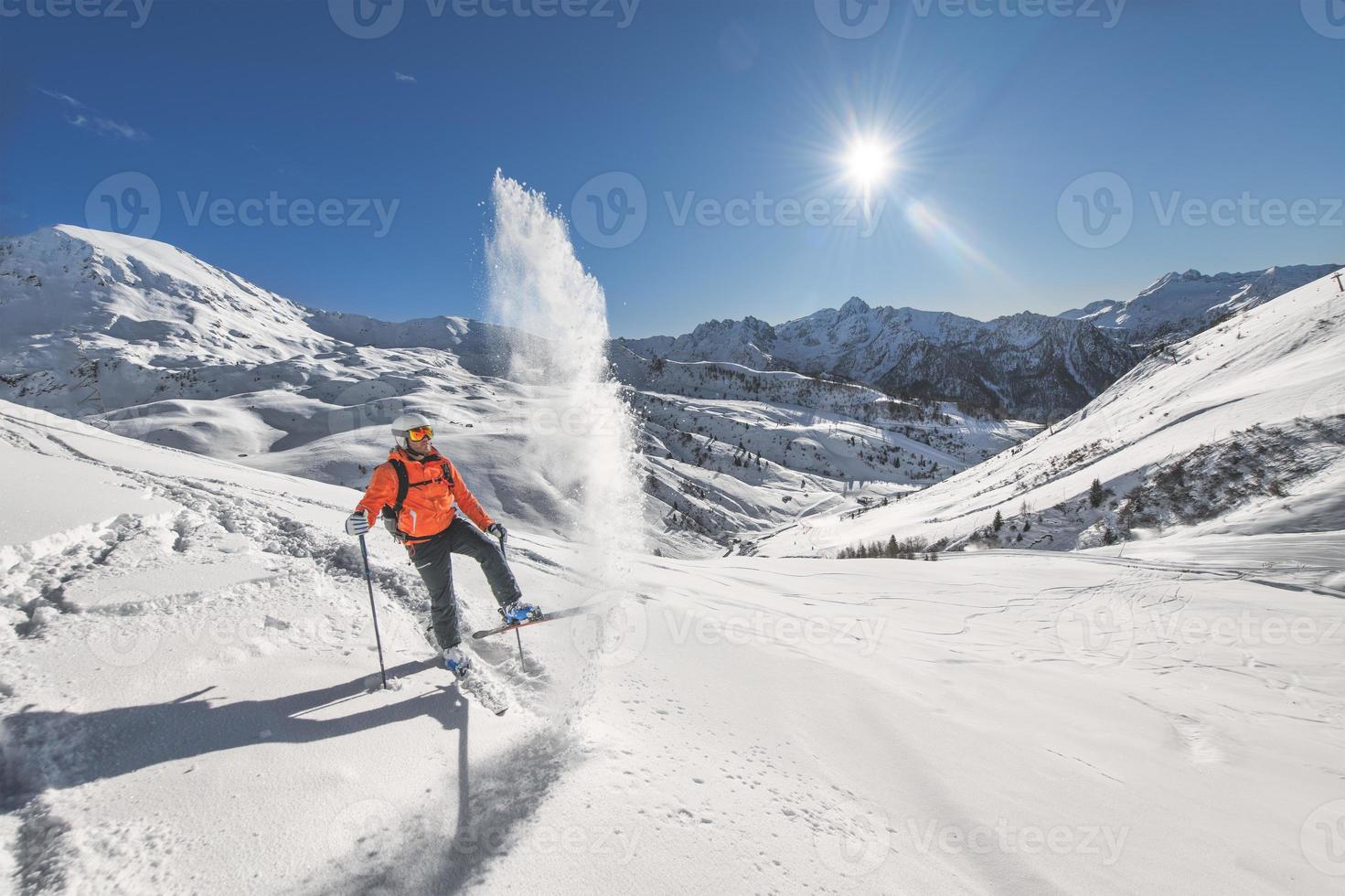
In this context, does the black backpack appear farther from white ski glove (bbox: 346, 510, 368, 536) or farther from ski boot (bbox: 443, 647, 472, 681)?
ski boot (bbox: 443, 647, 472, 681)

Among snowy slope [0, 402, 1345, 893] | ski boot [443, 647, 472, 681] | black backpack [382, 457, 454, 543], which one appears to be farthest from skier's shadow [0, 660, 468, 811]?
black backpack [382, 457, 454, 543]

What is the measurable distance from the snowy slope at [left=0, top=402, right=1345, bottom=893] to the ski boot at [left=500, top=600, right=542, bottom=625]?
0.35 m

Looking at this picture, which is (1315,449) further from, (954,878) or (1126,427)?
(954,878)

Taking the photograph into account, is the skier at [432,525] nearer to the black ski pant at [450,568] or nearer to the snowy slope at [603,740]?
the black ski pant at [450,568]

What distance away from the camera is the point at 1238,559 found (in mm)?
8242

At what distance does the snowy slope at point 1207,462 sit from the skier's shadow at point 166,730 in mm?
13197

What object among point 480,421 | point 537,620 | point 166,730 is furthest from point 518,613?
point 480,421

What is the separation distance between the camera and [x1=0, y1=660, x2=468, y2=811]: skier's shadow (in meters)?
2.59

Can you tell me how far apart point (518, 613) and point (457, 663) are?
79 cm

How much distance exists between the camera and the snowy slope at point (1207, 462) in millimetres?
9906

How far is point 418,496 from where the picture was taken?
204 inches

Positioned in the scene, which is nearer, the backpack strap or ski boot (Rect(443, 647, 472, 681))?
ski boot (Rect(443, 647, 472, 681))

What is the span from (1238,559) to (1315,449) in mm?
4397

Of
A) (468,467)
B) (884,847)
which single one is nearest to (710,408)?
(468,467)
